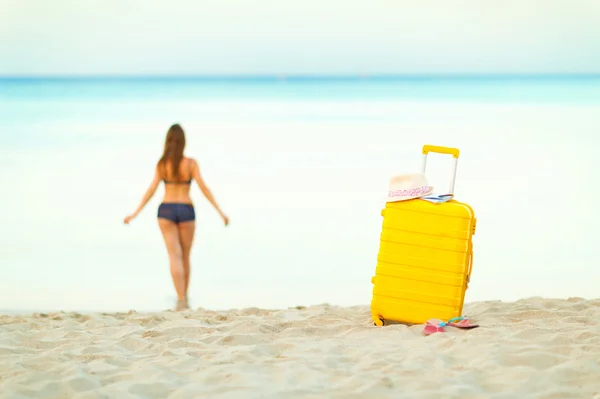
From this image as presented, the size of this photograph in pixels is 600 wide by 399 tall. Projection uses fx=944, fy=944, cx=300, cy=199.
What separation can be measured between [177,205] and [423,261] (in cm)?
268

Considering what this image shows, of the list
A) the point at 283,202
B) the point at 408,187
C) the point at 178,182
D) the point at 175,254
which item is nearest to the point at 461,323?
the point at 408,187

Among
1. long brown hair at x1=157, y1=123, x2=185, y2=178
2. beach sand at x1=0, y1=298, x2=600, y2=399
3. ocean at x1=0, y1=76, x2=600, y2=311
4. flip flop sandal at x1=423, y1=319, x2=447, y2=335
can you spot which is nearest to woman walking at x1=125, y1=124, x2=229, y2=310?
long brown hair at x1=157, y1=123, x2=185, y2=178

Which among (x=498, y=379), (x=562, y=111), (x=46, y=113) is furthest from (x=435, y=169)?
(x=46, y=113)

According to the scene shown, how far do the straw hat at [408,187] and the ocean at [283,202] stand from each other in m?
2.08

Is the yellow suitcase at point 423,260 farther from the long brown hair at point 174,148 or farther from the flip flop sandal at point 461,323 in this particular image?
the long brown hair at point 174,148

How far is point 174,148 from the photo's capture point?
Answer: 7258mm

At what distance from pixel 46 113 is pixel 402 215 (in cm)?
2126

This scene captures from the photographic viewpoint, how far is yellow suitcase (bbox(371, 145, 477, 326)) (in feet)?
16.9

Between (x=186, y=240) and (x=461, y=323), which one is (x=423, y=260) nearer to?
(x=461, y=323)

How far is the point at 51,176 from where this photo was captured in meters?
13.6

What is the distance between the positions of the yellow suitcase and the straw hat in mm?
41

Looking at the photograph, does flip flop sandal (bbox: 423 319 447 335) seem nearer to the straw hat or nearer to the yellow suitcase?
the yellow suitcase

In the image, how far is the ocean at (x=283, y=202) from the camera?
7.68 metres

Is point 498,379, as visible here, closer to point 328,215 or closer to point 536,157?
point 328,215
